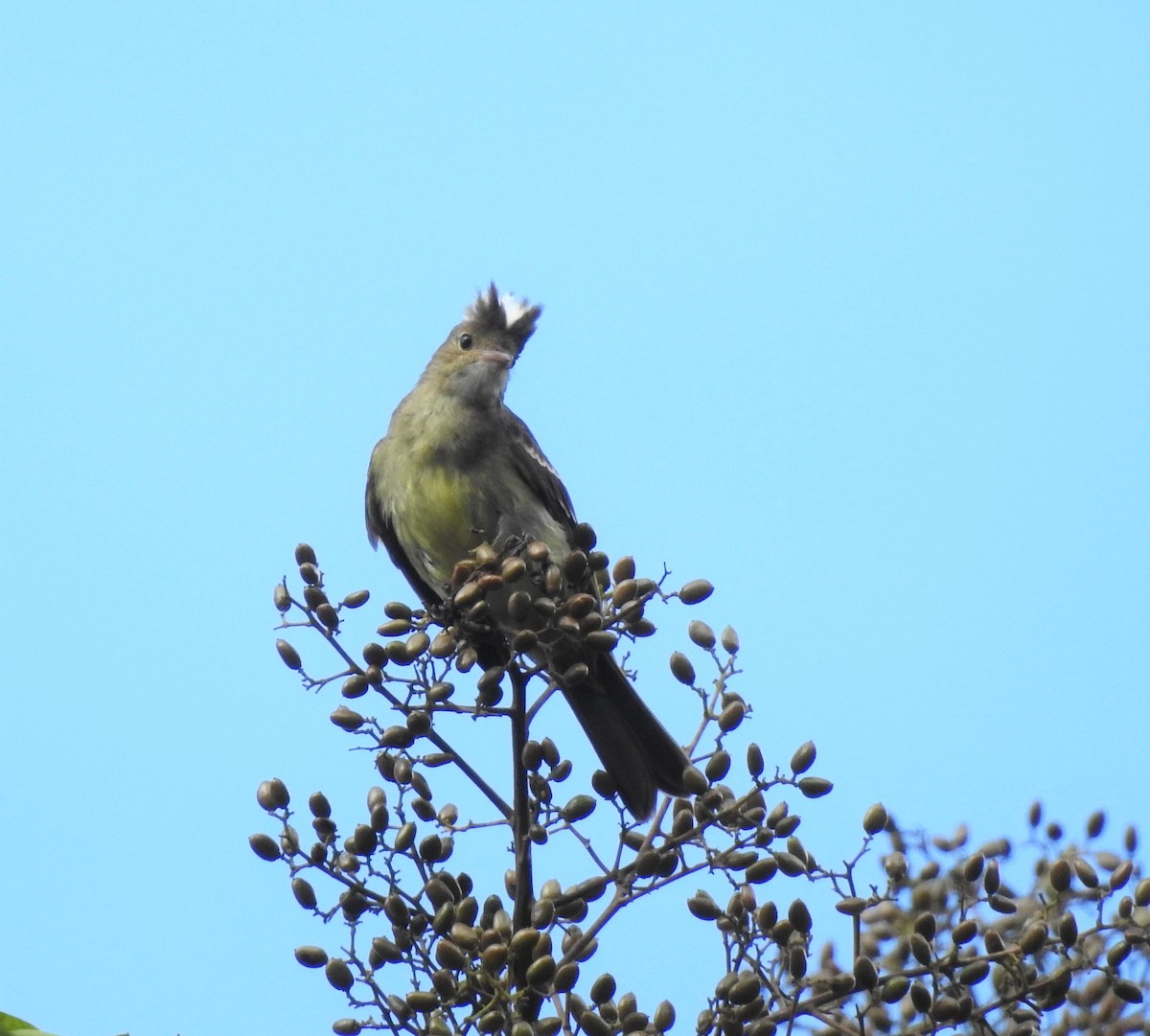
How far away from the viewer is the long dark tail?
18.9 feet

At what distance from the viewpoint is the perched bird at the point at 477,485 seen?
6289 mm

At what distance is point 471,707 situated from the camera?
4102mm

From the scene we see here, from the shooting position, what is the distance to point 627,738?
19.7ft

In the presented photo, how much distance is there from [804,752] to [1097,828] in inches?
48.2

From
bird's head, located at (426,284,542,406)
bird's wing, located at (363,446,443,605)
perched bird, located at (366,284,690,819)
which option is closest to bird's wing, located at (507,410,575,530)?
perched bird, located at (366,284,690,819)

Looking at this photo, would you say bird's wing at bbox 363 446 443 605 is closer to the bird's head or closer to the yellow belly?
the yellow belly

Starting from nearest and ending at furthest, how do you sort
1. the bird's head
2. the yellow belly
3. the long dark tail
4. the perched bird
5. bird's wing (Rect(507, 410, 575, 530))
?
the long dark tail < the perched bird < the yellow belly < bird's wing (Rect(507, 410, 575, 530)) < the bird's head

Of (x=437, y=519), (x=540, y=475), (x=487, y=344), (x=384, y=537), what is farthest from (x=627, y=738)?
(x=487, y=344)

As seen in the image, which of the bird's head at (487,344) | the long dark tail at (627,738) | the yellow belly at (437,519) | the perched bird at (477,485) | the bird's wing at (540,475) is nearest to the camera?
the long dark tail at (627,738)

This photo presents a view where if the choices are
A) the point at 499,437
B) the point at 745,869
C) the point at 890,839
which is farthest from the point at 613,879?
the point at 499,437

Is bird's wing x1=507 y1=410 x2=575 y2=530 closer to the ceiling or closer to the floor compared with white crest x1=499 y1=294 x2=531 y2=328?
closer to the floor

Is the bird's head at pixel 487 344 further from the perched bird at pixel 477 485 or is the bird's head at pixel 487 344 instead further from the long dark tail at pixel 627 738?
the long dark tail at pixel 627 738

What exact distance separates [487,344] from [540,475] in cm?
81

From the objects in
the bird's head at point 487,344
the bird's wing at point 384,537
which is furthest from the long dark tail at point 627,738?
the bird's head at point 487,344
